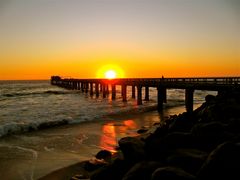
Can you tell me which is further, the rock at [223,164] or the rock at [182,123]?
the rock at [182,123]

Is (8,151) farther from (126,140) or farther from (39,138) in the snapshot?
(126,140)

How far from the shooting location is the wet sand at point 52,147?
9680 mm

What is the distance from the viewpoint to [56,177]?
870 centimetres

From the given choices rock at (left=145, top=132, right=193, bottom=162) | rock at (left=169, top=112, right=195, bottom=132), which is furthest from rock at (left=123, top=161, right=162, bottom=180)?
rock at (left=169, top=112, right=195, bottom=132)

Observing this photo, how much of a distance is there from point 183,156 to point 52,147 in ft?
26.4

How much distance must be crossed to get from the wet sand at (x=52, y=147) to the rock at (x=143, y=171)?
4.11m

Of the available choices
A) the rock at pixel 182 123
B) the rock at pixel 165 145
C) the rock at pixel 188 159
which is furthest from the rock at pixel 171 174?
the rock at pixel 182 123

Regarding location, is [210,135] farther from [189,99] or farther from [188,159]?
[189,99]

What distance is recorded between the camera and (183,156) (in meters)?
5.71

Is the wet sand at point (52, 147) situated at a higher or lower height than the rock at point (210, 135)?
lower

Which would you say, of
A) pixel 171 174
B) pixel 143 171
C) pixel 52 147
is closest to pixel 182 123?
pixel 143 171

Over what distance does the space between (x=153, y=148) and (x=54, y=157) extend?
215 inches

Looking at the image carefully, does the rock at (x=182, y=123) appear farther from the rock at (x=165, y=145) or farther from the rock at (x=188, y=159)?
the rock at (x=188, y=159)

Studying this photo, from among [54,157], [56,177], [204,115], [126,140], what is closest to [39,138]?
[54,157]
